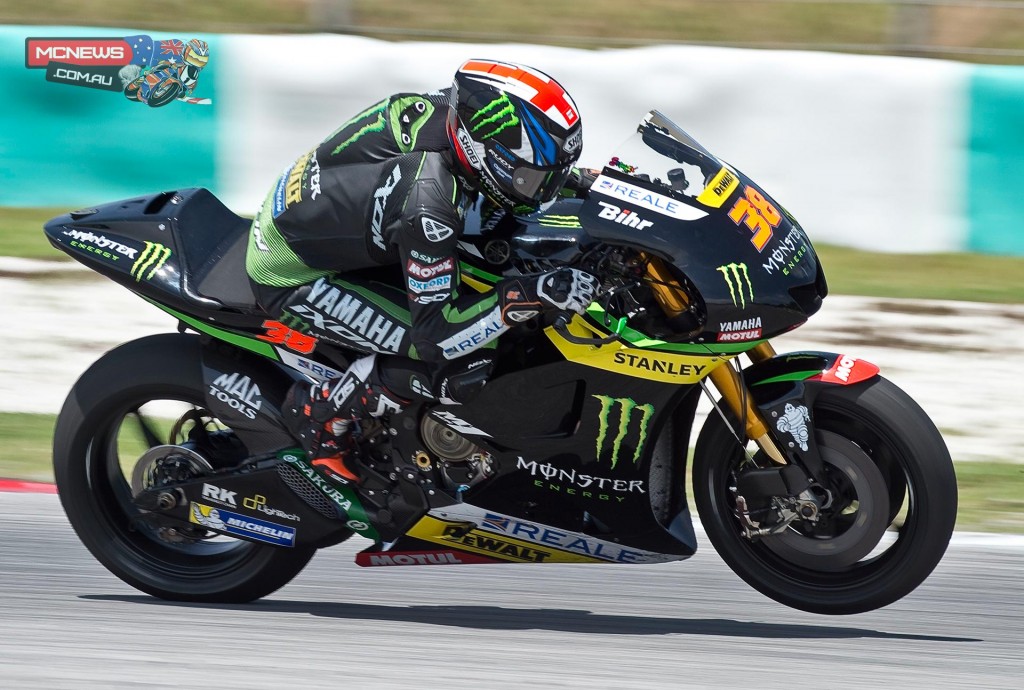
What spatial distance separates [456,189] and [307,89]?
16.1ft

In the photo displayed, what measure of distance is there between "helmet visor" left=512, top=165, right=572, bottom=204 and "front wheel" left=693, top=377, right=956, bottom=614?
0.88m

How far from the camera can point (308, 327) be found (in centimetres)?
430

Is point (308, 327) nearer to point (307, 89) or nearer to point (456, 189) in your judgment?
point (456, 189)

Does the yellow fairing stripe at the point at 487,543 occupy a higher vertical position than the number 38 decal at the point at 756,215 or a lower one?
lower

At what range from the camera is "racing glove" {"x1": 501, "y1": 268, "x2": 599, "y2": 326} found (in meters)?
3.86

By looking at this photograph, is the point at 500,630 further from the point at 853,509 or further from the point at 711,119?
the point at 711,119

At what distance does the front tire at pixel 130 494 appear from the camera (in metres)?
4.50

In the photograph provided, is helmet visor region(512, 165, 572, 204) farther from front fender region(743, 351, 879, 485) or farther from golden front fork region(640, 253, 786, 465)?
front fender region(743, 351, 879, 485)

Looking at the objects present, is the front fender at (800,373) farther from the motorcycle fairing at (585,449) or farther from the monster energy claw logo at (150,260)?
the monster energy claw logo at (150,260)

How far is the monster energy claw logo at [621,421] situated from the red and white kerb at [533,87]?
0.82m

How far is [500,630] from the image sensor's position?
4363 millimetres

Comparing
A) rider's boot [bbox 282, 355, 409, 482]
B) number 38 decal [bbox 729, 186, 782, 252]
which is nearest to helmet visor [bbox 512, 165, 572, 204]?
number 38 decal [bbox 729, 186, 782, 252]

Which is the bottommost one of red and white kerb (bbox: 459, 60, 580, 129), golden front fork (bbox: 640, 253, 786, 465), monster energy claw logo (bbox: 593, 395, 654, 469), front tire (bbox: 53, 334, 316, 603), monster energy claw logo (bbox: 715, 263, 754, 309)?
front tire (bbox: 53, 334, 316, 603)

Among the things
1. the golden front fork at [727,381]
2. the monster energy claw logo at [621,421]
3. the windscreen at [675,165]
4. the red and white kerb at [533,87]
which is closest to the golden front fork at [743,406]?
the golden front fork at [727,381]
